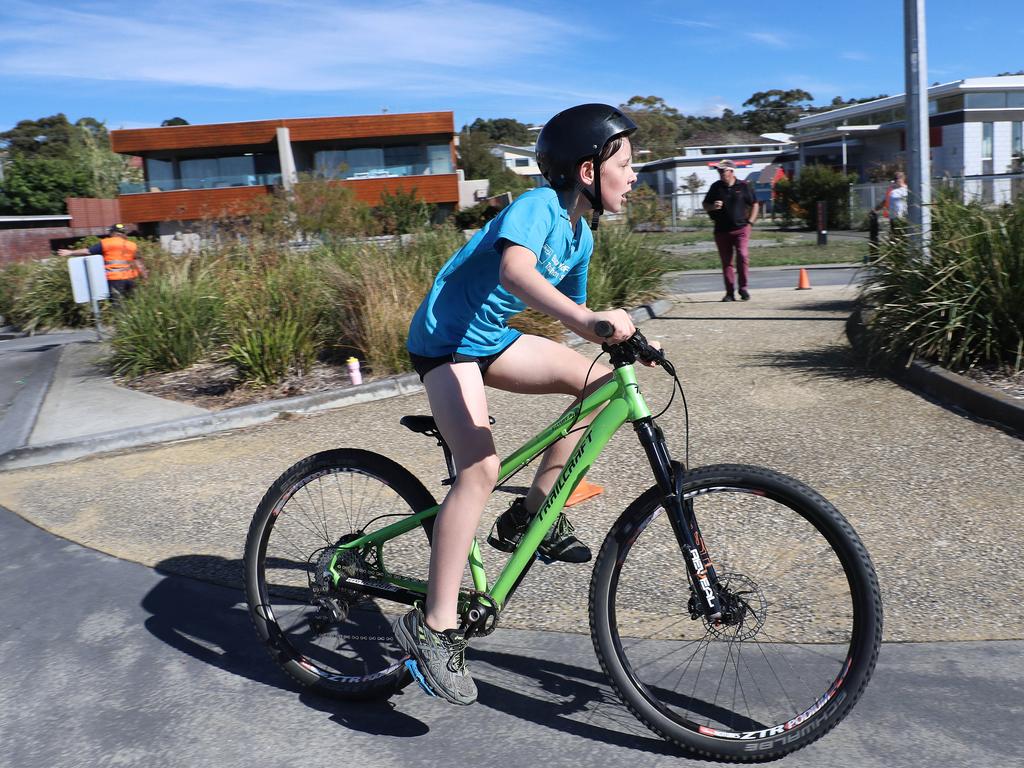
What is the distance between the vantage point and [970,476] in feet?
17.9

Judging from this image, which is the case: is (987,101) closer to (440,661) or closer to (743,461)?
(743,461)

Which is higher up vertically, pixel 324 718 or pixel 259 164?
pixel 259 164

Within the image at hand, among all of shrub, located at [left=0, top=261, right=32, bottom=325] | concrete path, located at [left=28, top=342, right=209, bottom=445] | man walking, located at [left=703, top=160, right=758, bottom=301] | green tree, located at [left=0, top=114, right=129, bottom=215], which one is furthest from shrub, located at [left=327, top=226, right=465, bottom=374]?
green tree, located at [left=0, top=114, right=129, bottom=215]

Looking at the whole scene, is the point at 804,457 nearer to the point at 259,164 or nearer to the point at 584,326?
the point at 584,326

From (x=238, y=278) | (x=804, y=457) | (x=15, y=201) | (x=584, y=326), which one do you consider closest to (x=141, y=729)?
(x=584, y=326)

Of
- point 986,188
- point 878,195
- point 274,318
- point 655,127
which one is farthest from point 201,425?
point 655,127

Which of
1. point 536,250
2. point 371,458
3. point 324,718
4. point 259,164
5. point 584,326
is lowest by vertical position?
point 324,718

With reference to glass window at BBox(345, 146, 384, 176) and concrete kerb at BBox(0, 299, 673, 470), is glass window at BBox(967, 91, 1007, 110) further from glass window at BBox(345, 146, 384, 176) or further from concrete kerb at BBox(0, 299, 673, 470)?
concrete kerb at BBox(0, 299, 673, 470)

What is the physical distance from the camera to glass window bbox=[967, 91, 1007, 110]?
152 ft

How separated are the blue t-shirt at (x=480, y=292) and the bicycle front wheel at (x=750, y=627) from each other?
79cm

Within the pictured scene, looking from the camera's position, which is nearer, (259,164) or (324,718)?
(324,718)

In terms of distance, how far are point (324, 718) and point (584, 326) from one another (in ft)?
5.34

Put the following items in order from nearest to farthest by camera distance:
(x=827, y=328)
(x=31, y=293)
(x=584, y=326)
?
(x=584, y=326), (x=827, y=328), (x=31, y=293)

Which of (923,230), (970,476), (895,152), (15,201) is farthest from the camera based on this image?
(15,201)
